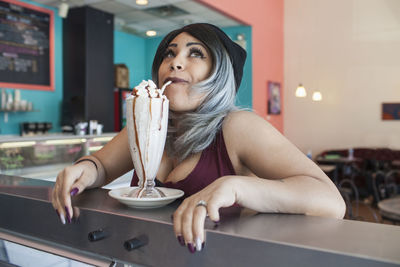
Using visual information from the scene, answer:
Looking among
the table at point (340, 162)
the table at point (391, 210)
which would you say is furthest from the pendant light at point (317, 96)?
the table at point (391, 210)

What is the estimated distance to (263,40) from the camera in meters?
7.68

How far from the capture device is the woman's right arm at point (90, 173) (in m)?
0.80

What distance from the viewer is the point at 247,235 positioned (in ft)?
1.86

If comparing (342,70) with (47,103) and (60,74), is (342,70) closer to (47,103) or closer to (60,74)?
(60,74)

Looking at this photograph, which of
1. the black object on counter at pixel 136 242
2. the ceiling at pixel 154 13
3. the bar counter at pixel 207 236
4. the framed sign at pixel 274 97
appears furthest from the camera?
the framed sign at pixel 274 97

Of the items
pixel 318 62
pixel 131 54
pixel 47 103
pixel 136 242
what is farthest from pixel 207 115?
pixel 318 62

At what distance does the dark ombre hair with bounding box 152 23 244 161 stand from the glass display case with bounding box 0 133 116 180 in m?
2.54

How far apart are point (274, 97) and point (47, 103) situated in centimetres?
466

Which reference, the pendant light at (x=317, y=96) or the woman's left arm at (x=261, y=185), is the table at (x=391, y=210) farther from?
the pendant light at (x=317, y=96)

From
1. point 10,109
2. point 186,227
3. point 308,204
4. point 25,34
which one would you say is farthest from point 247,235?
point 25,34

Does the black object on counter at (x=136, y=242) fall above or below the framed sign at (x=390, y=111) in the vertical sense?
below

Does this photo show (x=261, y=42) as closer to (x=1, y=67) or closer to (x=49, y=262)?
(x=1, y=67)

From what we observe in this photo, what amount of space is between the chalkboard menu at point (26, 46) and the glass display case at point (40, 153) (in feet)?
6.80

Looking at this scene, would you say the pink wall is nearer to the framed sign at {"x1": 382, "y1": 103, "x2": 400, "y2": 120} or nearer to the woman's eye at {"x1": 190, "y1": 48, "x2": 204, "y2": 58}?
the framed sign at {"x1": 382, "y1": 103, "x2": 400, "y2": 120}
